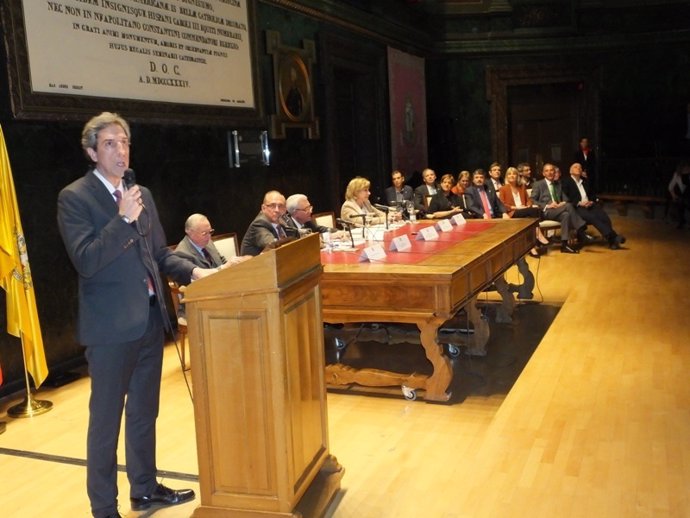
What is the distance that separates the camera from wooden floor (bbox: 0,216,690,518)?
9.81ft

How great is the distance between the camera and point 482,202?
905cm

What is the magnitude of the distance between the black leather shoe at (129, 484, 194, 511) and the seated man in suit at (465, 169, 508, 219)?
21.7 feet

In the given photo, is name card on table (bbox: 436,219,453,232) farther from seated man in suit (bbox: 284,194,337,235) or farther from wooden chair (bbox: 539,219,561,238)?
wooden chair (bbox: 539,219,561,238)

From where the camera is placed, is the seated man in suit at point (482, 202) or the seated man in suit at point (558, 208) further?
the seated man in suit at point (558, 208)

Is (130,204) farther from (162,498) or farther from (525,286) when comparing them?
(525,286)

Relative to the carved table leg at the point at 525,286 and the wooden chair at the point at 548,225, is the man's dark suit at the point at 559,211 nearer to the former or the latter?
the wooden chair at the point at 548,225

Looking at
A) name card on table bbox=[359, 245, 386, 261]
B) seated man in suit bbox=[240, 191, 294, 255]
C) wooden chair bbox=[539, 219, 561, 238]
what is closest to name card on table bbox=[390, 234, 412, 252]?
name card on table bbox=[359, 245, 386, 261]

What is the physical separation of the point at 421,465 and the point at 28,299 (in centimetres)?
262

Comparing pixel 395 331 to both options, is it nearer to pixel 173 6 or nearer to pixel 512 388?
pixel 512 388

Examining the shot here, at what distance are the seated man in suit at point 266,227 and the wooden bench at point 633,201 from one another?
379 inches

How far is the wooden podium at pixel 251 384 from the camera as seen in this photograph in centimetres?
247

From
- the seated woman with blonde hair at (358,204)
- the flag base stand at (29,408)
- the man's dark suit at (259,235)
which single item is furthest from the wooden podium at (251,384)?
the seated woman with blonde hair at (358,204)

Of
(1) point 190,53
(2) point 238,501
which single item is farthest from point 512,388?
(1) point 190,53

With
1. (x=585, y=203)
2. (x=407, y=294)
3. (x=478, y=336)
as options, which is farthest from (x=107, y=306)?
(x=585, y=203)
